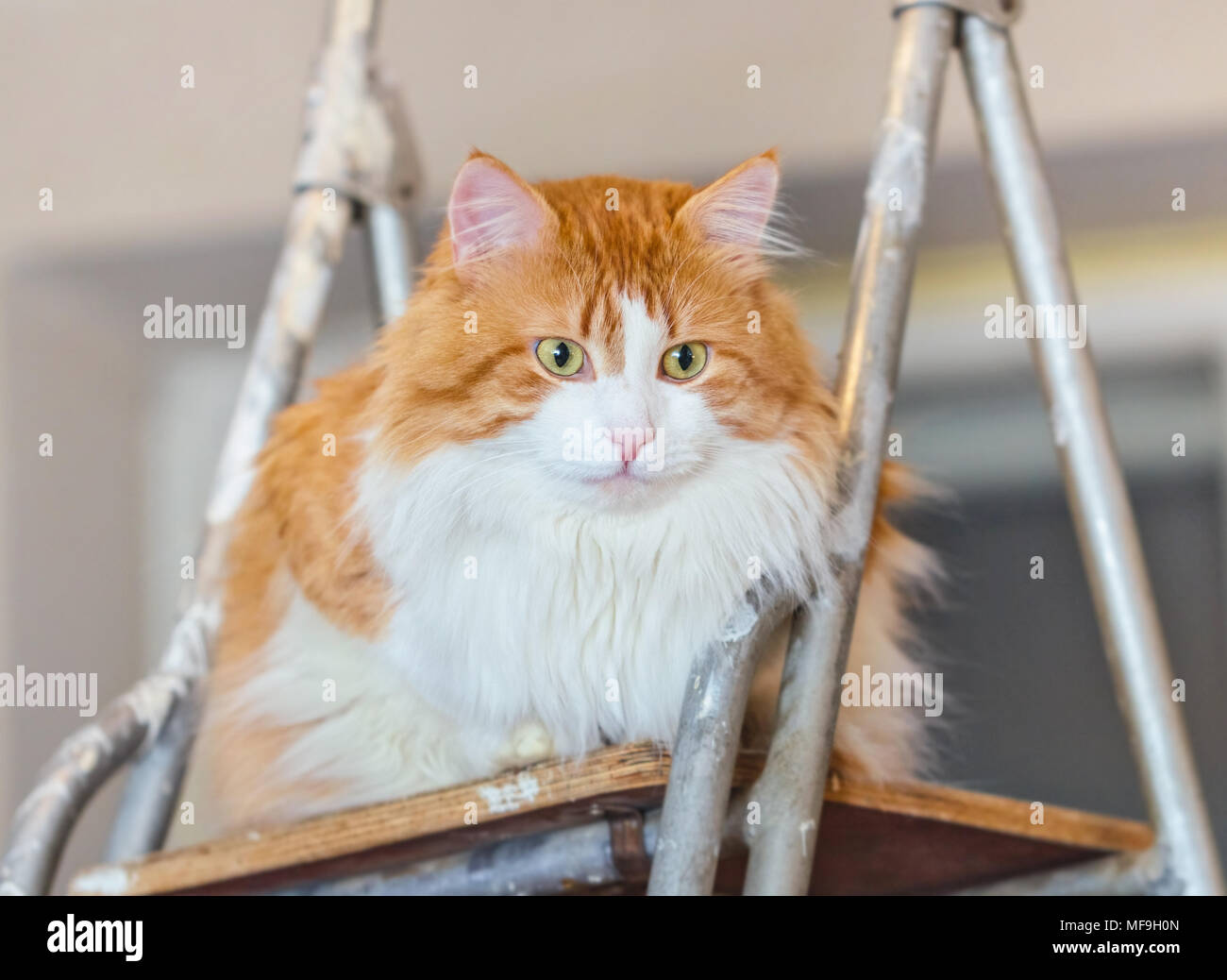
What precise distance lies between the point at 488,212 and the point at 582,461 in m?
0.21

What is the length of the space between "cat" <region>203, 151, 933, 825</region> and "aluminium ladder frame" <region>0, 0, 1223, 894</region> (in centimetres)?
5

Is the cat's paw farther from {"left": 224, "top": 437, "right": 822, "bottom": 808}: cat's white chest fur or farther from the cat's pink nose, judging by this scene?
the cat's pink nose

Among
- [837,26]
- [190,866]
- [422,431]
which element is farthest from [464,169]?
[837,26]

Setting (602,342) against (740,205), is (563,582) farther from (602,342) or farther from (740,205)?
(740,205)

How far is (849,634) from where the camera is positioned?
2.95 ft

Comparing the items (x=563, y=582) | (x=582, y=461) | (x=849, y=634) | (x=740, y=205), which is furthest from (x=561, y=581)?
(x=740, y=205)

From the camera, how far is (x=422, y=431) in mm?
998

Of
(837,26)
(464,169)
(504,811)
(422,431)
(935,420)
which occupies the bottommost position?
(504,811)

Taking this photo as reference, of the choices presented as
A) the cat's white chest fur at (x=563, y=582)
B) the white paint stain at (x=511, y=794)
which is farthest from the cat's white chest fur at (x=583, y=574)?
the white paint stain at (x=511, y=794)

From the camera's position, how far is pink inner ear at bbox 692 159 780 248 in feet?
3.18

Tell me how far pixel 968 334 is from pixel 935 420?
0.21 m

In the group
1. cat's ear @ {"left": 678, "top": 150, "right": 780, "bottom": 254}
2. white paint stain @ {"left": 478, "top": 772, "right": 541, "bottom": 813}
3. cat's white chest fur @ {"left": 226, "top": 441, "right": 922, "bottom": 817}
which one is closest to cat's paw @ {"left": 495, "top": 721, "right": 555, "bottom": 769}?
cat's white chest fur @ {"left": 226, "top": 441, "right": 922, "bottom": 817}

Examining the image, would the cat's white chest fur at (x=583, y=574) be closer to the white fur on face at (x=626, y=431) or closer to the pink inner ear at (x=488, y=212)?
the white fur on face at (x=626, y=431)

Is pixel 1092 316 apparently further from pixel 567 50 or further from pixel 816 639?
pixel 816 639
